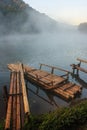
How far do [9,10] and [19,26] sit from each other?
53.7 ft

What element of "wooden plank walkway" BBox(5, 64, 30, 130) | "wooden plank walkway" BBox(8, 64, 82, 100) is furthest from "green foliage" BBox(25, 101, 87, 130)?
"wooden plank walkway" BBox(8, 64, 82, 100)

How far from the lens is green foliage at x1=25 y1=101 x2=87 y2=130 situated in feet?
37.9

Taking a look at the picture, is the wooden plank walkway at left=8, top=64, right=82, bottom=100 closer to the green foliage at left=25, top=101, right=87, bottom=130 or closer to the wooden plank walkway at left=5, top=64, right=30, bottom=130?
the wooden plank walkway at left=5, top=64, right=30, bottom=130

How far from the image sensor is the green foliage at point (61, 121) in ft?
37.9

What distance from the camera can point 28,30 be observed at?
578ft

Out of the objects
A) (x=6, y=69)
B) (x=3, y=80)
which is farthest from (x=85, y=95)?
(x=6, y=69)

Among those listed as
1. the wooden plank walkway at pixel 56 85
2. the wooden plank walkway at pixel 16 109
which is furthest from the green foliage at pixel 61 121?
the wooden plank walkway at pixel 56 85

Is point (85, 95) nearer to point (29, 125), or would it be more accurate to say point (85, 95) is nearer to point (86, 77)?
point (86, 77)

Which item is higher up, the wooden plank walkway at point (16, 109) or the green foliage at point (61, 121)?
the green foliage at point (61, 121)

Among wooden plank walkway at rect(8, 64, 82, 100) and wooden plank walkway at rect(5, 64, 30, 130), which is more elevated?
wooden plank walkway at rect(5, 64, 30, 130)

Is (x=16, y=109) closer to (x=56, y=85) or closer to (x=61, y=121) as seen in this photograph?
(x=61, y=121)

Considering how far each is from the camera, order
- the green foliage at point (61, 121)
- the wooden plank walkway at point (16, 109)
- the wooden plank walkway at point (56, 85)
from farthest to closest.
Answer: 1. the wooden plank walkway at point (56, 85)
2. the wooden plank walkway at point (16, 109)
3. the green foliage at point (61, 121)

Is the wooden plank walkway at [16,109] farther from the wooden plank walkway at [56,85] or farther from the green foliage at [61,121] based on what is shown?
the wooden plank walkway at [56,85]

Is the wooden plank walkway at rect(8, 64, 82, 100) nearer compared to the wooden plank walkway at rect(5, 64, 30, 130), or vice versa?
Result: the wooden plank walkway at rect(5, 64, 30, 130)
